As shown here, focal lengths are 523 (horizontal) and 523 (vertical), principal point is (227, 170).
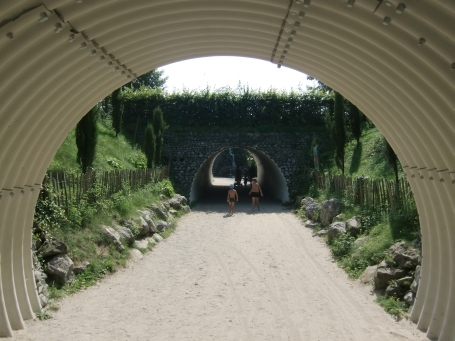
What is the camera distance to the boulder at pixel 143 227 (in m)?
14.6

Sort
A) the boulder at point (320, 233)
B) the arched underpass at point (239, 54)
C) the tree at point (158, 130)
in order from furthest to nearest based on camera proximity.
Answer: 1. the tree at point (158, 130)
2. the boulder at point (320, 233)
3. the arched underpass at point (239, 54)

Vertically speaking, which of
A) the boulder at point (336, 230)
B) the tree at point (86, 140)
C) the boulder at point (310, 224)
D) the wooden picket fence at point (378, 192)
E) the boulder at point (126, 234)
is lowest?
the boulder at point (126, 234)

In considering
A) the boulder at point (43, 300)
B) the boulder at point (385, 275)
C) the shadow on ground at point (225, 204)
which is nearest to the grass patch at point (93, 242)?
the boulder at point (43, 300)

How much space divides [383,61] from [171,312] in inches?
205

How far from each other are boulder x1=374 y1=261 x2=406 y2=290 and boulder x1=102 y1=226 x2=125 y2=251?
5.95 meters

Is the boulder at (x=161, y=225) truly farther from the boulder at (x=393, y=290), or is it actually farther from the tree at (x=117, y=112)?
the tree at (x=117, y=112)

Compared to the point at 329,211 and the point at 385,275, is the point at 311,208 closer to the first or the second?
the point at 329,211

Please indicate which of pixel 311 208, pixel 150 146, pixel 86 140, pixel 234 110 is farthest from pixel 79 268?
pixel 234 110

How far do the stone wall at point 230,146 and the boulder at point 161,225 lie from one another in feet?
31.0

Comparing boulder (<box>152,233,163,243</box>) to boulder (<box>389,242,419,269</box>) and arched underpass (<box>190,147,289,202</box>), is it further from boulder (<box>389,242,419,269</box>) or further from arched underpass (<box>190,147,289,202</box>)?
arched underpass (<box>190,147,289,202</box>)

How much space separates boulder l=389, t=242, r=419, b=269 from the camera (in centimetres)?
928

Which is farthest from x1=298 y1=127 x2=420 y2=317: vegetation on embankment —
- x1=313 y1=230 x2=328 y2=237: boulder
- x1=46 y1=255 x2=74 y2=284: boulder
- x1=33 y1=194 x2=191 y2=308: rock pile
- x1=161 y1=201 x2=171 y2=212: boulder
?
x1=161 y1=201 x2=171 y2=212: boulder

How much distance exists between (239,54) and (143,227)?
8.05 meters

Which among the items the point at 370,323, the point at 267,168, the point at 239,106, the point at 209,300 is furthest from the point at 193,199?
the point at 370,323
